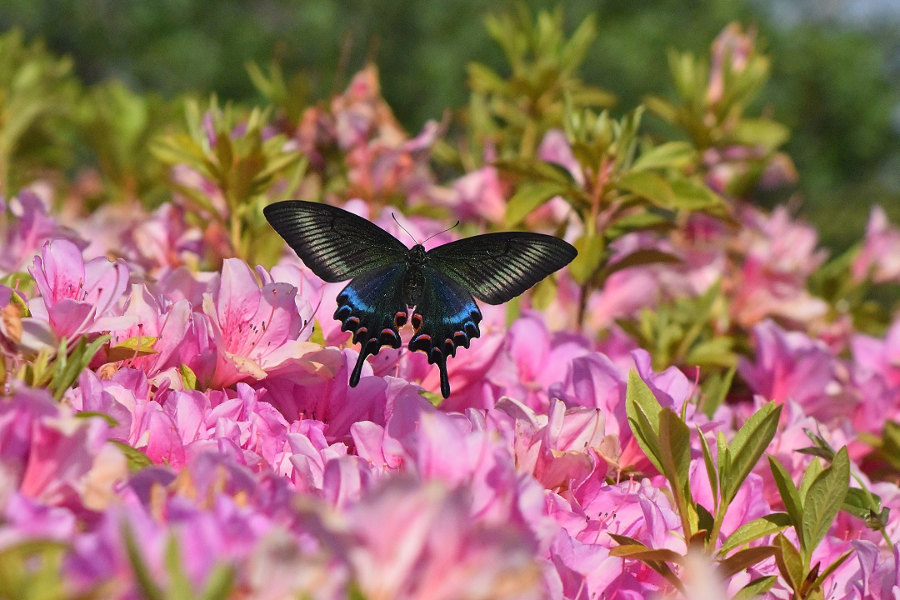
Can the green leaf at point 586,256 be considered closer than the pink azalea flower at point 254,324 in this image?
No

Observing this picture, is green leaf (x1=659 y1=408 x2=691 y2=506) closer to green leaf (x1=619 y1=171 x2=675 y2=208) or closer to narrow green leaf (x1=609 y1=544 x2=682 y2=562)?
narrow green leaf (x1=609 y1=544 x2=682 y2=562)

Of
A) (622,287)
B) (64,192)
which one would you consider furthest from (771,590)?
(64,192)

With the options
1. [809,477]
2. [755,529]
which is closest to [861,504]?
[809,477]

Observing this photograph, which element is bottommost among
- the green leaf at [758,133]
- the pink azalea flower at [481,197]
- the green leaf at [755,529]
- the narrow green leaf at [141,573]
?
the narrow green leaf at [141,573]

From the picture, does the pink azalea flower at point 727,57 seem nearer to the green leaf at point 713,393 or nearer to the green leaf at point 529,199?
the green leaf at point 529,199

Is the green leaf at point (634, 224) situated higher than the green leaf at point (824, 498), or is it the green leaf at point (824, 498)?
the green leaf at point (634, 224)

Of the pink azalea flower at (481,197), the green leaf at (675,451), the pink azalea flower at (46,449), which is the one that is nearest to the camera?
the pink azalea flower at (46,449)

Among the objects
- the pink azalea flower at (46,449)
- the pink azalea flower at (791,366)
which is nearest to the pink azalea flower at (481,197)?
the pink azalea flower at (791,366)

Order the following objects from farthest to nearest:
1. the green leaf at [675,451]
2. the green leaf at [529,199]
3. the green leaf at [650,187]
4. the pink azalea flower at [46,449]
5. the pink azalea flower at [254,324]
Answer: the green leaf at [529,199], the green leaf at [650,187], the pink azalea flower at [254,324], the green leaf at [675,451], the pink azalea flower at [46,449]

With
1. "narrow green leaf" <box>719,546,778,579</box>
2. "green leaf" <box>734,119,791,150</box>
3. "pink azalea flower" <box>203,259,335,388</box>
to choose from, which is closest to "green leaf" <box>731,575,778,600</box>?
"narrow green leaf" <box>719,546,778,579</box>
